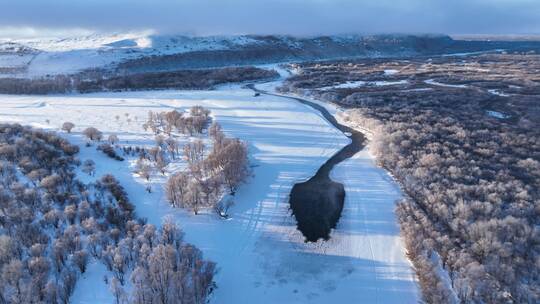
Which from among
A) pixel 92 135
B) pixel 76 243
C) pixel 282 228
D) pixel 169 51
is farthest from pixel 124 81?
pixel 282 228

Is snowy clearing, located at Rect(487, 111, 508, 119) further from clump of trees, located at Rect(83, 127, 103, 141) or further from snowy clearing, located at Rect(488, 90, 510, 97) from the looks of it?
clump of trees, located at Rect(83, 127, 103, 141)

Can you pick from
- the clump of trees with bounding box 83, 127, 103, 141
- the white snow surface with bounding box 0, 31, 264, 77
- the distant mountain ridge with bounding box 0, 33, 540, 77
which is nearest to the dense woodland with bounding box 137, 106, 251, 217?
the clump of trees with bounding box 83, 127, 103, 141

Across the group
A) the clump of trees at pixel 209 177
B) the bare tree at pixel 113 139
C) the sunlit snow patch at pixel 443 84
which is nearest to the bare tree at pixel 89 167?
the bare tree at pixel 113 139

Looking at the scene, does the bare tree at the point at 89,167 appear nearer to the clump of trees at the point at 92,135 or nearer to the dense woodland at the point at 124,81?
the clump of trees at the point at 92,135

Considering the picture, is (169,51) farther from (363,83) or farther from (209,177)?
(209,177)

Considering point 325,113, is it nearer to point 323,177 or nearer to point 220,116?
point 220,116

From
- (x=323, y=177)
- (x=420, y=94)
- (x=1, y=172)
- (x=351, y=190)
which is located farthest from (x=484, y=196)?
(x=420, y=94)
